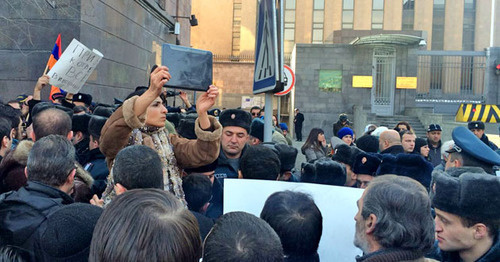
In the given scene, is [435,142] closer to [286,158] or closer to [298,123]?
[286,158]

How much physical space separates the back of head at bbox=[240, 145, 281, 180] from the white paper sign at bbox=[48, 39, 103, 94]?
4.04 metres

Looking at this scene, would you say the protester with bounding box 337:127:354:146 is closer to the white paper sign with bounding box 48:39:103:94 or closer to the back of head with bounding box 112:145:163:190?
the white paper sign with bounding box 48:39:103:94

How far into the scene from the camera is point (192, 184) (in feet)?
9.48

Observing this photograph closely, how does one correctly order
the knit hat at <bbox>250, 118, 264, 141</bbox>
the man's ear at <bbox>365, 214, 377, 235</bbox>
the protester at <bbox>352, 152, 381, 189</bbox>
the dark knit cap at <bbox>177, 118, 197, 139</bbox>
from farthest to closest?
the knit hat at <bbox>250, 118, 264, 141</bbox> < the dark knit cap at <bbox>177, 118, 197, 139</bbox> < the protester at <bbox>352, 152, 381, 189</bbox> < the man's ear at <bbox>365, 214, 377, 235</bbox>

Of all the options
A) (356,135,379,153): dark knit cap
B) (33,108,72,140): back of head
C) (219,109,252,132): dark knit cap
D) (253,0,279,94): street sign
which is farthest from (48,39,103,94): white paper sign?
(356,135,379,153): dark knit cap

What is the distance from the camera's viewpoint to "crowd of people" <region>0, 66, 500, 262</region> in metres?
1.42

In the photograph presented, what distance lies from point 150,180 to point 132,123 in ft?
1.87

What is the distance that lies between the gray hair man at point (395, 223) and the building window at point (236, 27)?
35450 millimetres

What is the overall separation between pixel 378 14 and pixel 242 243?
36.6 m

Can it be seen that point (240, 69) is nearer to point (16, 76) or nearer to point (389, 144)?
point (16, 76)

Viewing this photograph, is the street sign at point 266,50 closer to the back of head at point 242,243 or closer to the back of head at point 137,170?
the back of head at point 137,170

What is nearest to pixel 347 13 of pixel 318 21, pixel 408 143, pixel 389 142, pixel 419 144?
pixel 318 21

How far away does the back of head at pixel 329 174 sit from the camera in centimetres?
329

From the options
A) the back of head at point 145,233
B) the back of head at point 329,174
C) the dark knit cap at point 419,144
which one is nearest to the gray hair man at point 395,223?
the back of head at point 145,233
